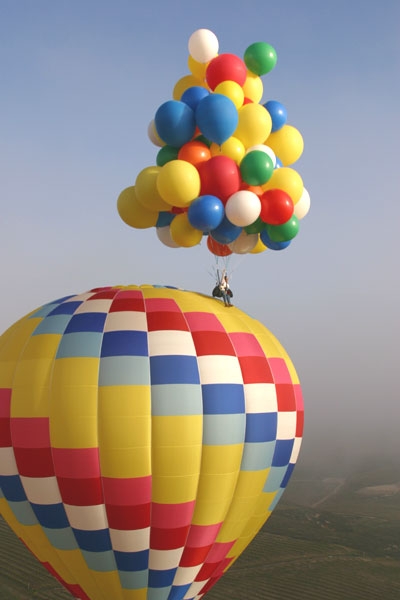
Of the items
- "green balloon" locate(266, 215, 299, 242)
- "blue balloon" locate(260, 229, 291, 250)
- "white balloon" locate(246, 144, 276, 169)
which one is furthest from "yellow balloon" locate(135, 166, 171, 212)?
"green balloon" locate(266, 215, 299, 242)

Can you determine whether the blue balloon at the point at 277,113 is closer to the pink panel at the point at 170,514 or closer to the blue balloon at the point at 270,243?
the blue balloon at the point at 270,243

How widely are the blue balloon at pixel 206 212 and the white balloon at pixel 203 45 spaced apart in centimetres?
262

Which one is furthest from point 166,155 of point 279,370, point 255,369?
point 279,370

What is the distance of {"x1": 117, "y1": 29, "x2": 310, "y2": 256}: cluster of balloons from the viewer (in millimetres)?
8406

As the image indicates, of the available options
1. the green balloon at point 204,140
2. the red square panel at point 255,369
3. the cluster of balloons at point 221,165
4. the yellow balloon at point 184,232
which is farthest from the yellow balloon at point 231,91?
the red square panel at point 255,369

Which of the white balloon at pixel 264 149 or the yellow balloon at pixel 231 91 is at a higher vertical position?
the yellow balloon at pixel 231 91

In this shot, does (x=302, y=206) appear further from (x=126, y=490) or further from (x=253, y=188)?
(x=126, y=490)

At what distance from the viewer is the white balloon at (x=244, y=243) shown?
956 cm

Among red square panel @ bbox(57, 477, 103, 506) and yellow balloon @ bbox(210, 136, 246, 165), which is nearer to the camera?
red square panel @ bbox(57, 477, 103, 506)

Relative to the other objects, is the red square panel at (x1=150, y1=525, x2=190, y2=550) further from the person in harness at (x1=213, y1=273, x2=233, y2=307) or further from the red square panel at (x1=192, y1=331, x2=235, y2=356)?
the person in harness at (x1=213, y1=273, x2=233, y2=307)

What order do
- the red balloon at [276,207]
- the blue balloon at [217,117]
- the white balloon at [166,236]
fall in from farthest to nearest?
the white balloon at [166,236] < the red balloon at [276,207] < the blue balloon at [217,117]

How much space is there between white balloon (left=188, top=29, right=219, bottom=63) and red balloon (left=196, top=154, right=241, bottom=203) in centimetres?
201

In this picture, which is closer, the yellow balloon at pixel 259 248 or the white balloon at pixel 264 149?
the white balloon at pixel 264 149

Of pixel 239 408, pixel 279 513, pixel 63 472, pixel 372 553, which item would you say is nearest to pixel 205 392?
pixel 239 408
